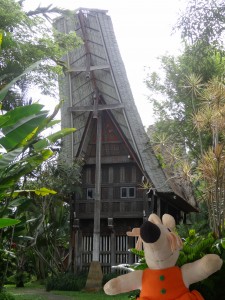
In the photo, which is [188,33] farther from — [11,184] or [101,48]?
[101,48]

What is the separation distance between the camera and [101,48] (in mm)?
15742

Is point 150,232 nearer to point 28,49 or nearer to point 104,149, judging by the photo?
point 28,49

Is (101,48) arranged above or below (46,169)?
above

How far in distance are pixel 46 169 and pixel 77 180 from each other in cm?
101

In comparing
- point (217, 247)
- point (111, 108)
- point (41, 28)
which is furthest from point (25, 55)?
point (217, 247)

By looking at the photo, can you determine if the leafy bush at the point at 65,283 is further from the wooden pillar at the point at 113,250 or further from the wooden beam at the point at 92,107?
the wooden beam at the point at 92,107

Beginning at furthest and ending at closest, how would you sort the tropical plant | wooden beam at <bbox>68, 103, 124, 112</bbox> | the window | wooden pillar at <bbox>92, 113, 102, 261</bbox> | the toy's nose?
1. the window
2. wooden beam at <bbox>68, 103, 124, 112</bbox>
3. wooden pillar at <bbox>92, 113, 102, 261</bbox>
4. the tropical plant
5. the toy's nose

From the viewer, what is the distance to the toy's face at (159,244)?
397 cm

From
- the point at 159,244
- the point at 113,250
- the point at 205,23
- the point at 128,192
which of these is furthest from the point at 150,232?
the point at 113,250

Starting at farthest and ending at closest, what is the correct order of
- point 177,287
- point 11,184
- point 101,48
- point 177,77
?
point 177,77
point 101,48
point 11,184
point 177,287

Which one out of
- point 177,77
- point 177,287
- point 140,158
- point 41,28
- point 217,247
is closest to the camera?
point 177,287

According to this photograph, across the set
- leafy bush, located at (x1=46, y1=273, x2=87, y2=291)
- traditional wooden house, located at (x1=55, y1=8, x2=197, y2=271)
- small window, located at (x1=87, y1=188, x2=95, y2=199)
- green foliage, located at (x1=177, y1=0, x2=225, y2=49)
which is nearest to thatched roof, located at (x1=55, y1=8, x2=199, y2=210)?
traditional wooden house, located at (x1=55, y1=8, x2=197, y2=271)

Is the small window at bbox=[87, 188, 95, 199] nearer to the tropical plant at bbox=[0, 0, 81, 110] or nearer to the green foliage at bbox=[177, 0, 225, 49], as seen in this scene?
the tropical plant at bbox=[0, 0, 81, 110]

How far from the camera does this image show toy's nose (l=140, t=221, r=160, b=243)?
156 inches
